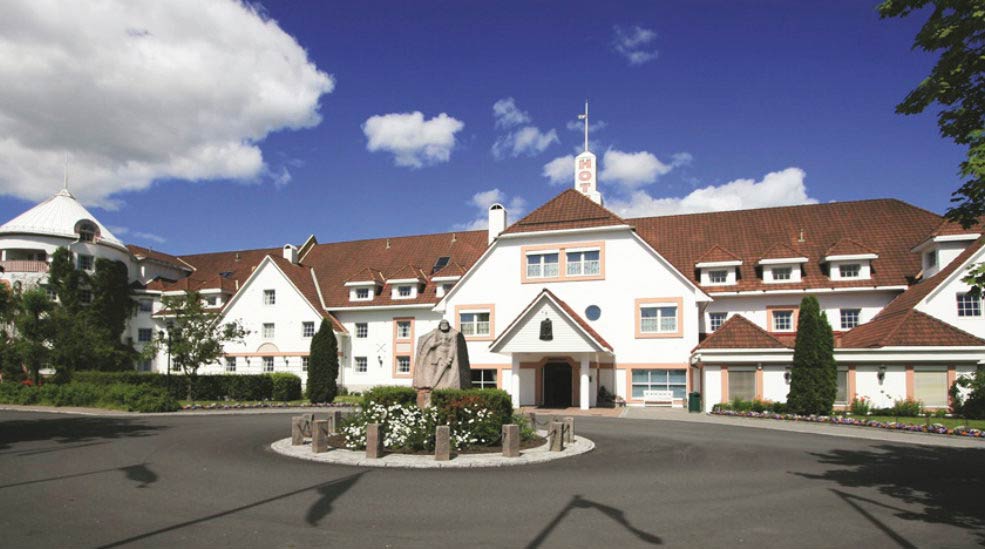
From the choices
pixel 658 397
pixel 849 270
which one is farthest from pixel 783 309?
pixel 658 397

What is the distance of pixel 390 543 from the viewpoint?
7.61m

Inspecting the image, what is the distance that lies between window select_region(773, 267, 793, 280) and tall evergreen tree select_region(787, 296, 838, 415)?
7.89 m

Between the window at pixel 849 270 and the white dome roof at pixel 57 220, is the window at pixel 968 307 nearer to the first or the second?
the window at pixel 849 270

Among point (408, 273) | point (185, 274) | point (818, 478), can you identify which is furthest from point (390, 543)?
point (185, 274)

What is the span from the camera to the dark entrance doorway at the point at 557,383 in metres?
33.1

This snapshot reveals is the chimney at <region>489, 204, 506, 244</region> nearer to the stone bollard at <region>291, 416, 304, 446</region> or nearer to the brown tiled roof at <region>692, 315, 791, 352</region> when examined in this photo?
the brown tiled roof at <region>692, 315, 791, 352</region>

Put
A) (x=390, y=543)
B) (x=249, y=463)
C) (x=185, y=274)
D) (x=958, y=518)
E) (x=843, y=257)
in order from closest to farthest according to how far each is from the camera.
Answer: (x=390, y=543) → (x=958, y=518) → (x=249, y=463) → (x=843, y=257) → (x=185, y=274)

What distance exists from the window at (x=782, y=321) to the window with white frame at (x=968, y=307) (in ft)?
23.7

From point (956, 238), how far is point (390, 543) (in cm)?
3225

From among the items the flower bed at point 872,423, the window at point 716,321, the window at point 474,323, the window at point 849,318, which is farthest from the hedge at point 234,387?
the window at point 849,318

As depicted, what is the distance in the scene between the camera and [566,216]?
34719 mm

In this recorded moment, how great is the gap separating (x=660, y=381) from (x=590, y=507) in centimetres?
2404

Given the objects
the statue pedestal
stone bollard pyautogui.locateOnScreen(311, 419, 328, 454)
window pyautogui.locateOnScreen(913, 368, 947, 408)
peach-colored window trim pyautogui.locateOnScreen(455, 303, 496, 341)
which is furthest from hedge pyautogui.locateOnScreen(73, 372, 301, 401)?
window pyautogui.locateOnScreen(913, 368, 947, 408)

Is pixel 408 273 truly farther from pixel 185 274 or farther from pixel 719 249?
pixel 185 274
